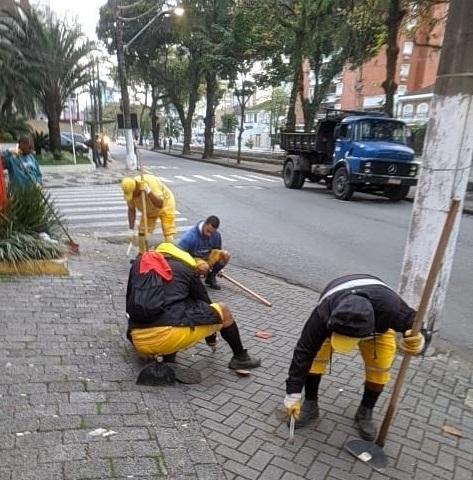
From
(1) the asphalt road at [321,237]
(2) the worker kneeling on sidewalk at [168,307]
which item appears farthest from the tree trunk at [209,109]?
(2) the worker kneeling on sidewalk at [168,307]

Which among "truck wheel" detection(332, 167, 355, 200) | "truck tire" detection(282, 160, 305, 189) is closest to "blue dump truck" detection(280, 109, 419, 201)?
"truck wheel" detection(332, 167, 355, 200)

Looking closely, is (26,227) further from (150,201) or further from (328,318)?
(328,318)

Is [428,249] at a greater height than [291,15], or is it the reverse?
[291,15]

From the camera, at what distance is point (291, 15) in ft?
74.2

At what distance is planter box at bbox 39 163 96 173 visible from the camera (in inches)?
822

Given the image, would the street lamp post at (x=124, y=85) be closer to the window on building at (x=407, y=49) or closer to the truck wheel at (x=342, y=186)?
the truck wheel at (x=342, y=186)

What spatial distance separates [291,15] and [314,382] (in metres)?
22.5

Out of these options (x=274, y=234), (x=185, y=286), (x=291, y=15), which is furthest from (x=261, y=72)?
(x=185, y=286)

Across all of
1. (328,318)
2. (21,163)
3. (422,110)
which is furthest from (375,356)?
(422,110)

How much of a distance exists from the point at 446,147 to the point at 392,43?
46.2 ft

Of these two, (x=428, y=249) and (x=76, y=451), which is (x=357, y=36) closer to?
(x=428, y=249)

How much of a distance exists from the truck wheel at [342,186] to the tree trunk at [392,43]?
146 inches

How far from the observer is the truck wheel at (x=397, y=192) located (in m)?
14.5

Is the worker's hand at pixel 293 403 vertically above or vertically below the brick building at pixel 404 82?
below
